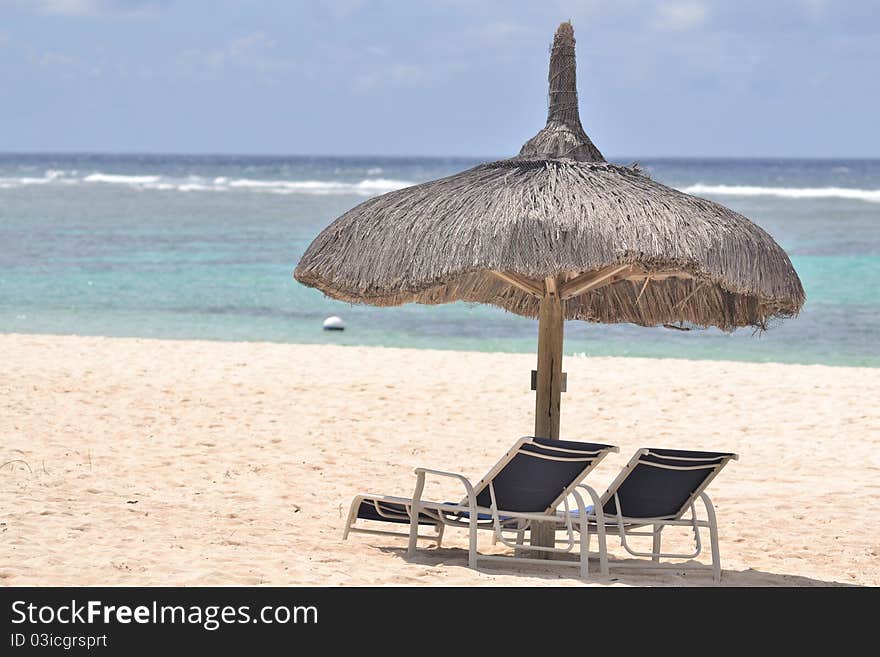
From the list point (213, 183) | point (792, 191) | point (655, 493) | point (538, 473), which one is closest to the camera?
point (538, 473)

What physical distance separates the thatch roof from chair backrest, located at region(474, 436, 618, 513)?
687mm

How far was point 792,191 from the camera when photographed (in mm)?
53406

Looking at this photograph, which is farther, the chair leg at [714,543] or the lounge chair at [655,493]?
the chair leg at [714,543]

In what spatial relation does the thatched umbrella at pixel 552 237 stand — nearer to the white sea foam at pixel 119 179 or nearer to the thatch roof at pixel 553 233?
the thatch roof at pixel 553 233

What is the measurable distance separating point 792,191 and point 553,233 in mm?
51363

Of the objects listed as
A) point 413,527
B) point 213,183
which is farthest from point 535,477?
point 213,183

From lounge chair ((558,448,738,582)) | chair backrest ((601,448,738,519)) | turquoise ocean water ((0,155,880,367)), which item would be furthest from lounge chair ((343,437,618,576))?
turquoise ocean water ((0,155,880,367))

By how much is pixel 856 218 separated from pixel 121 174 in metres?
45.6

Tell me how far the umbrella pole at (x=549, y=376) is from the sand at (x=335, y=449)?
→ 0.21 m

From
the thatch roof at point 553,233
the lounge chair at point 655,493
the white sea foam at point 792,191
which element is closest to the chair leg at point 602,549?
the lounge chair at point 655,493

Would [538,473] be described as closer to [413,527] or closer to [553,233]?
[413,527]

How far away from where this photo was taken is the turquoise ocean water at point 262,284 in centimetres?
1516
